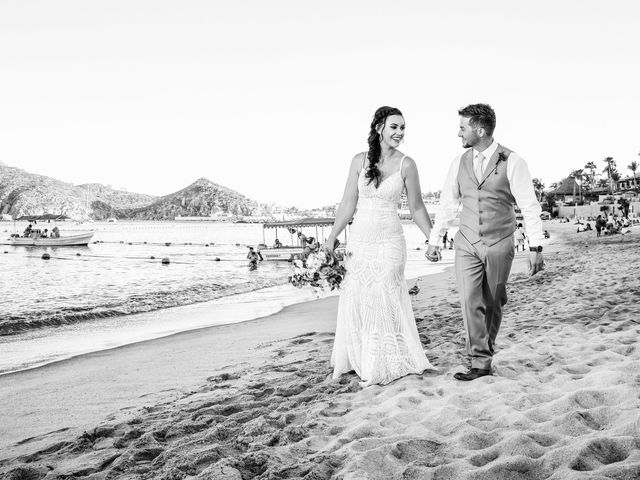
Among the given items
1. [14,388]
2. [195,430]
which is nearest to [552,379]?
[195,430]

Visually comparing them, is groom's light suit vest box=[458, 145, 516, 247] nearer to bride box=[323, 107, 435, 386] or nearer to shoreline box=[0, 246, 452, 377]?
bride box=[323, 107, 435, 386]

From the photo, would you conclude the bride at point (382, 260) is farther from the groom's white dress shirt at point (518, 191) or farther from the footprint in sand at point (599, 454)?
the footprint in sand at point (599, 454)

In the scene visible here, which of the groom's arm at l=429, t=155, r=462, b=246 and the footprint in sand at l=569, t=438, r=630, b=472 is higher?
the groom's arm at l=429, t=155, r=462, b=246

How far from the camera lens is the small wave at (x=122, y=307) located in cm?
1239

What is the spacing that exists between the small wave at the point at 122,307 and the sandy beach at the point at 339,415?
5944 mm

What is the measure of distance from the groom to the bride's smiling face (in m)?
0.53

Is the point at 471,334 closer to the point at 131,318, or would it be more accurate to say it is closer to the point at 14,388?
the point at 14,388

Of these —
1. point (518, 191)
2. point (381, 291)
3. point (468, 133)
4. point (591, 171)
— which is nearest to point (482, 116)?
point (468, 133)

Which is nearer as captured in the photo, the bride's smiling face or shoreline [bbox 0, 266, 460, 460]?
the bride's smiling face

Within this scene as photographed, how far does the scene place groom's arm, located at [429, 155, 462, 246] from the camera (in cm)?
460

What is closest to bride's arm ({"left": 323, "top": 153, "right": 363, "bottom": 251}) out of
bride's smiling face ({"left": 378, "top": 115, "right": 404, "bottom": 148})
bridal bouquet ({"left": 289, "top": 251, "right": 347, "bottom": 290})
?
bridal bouquet ({"left": 289, "top": 251, "right": 347, "bottom": 290})

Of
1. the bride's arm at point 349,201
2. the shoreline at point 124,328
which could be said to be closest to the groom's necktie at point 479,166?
the bride's arm at point 349,201

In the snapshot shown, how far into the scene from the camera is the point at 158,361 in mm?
7383

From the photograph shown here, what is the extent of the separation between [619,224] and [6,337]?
41.6 m
